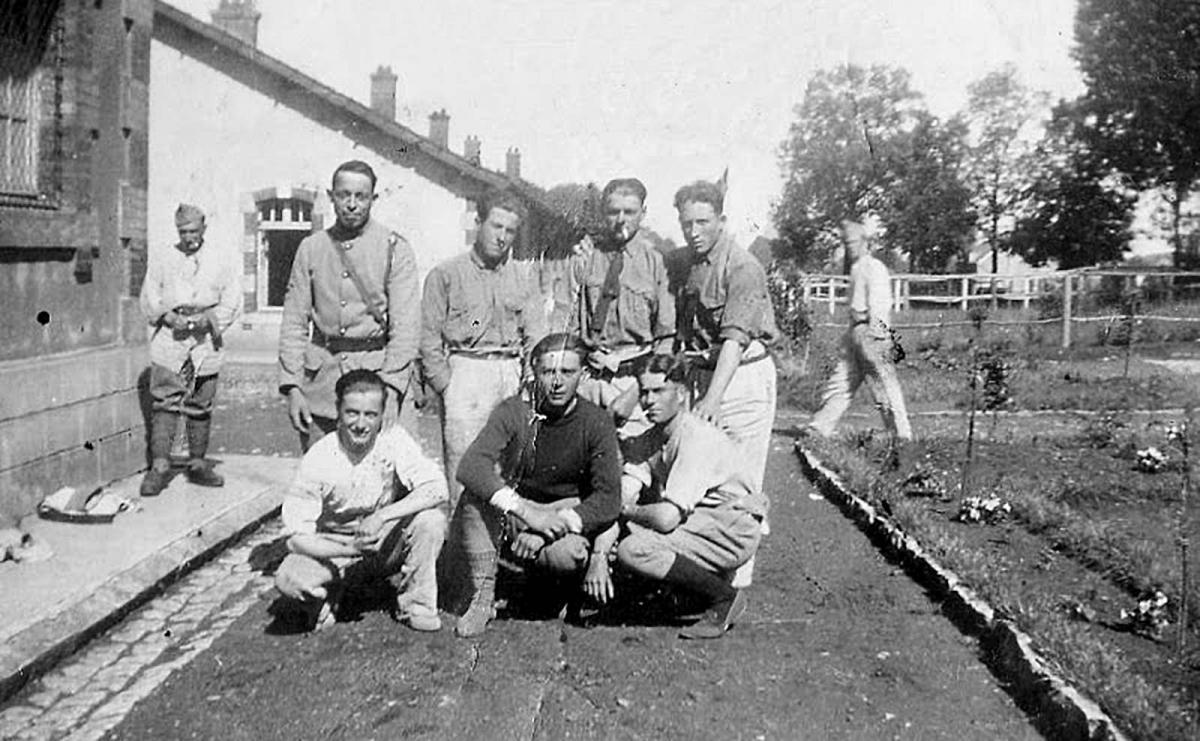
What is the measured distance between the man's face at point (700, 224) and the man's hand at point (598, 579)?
1762 mm

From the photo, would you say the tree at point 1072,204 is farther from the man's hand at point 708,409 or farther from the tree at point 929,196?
the man's hand at point 708,409

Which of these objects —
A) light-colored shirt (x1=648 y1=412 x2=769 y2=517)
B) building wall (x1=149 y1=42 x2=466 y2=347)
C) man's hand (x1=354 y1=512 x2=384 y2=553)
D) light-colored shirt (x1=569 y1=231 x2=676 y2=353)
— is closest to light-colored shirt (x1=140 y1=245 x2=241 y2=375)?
light-colored shirt (x1=569 y1=231 x2=676 y2=353)

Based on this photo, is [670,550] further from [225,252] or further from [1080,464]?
[225,252]

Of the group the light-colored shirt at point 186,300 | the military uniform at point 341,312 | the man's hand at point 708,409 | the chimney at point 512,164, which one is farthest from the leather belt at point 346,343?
the chimney at point 512,164

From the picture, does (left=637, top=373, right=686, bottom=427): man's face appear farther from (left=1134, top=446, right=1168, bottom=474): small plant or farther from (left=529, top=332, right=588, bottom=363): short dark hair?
(left=1134, top=446, right=1168, bottom=474): small plant

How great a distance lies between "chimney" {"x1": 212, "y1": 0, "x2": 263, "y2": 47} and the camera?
2052 cm

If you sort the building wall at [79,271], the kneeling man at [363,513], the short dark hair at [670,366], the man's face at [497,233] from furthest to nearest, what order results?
the building wall at [79,271], the man's face at [497,233], the short dark hair at [670,366], the kneeling man at [363,513]

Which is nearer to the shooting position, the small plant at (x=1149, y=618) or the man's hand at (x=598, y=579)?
the small plant at (x=1149, y=618)

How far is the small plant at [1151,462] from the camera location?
817 cm

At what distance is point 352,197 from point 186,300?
2388 mm

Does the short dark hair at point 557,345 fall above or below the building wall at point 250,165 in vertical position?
below

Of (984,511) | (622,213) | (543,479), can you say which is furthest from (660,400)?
(984,511)

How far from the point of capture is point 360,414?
4965 mm

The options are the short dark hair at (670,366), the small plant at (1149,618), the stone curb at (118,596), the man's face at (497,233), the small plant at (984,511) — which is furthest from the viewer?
the small plant at (984,511)
